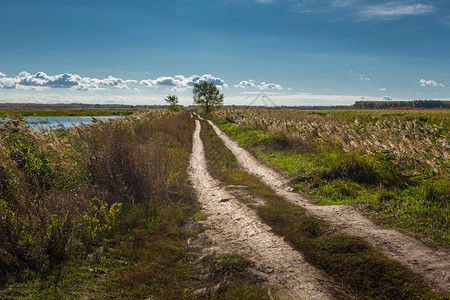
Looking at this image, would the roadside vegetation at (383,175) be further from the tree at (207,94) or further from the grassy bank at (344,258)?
the tree at (207,94)

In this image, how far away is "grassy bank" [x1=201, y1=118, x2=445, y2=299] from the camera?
13.4ft

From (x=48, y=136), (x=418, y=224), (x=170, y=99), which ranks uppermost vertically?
(x=170, y=99)

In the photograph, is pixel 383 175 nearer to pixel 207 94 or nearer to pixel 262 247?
pixel 262 247

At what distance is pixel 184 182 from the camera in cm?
1058

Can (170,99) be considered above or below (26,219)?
above

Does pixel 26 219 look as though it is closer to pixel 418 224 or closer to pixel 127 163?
pixel 127 163

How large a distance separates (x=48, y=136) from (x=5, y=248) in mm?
5055

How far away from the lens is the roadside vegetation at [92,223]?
13.8ft

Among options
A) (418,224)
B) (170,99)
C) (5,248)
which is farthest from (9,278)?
(170,99)

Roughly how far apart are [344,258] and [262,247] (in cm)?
153

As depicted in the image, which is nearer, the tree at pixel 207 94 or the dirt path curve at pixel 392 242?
the dirt path curve at pixel 392 242

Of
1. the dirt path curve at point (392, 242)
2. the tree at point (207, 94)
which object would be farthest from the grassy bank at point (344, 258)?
the tree at point (207, 94)

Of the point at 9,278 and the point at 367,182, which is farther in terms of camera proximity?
the point at 367,182

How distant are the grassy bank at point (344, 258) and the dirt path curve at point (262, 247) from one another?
258 mm
